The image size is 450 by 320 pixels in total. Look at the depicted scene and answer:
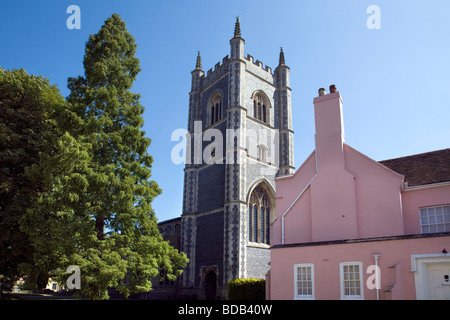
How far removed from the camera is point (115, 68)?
1596 centimetres

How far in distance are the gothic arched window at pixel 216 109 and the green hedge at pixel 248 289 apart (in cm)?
1634

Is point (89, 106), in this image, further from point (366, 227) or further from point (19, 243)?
point (366, 227)

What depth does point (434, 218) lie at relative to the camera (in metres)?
13.4

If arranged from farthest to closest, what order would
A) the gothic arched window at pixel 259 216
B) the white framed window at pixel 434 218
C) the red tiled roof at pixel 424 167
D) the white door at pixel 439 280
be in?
the gothic arched window at pixel 259 216, the red tiled roof at pixel 424 167, the white framed window at pixel 434 218, the white door at pixel 439 280

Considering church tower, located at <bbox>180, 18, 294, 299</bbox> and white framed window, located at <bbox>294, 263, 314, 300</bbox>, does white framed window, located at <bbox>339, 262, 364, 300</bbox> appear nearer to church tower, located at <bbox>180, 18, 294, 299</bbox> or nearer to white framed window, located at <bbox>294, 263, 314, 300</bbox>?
white framed window, located at <bbox>294, 263, 314, 300</bbox>

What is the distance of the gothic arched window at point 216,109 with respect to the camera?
1368 inches

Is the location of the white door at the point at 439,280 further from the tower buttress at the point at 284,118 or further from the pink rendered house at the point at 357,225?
the tower buttress at the point at 284,118

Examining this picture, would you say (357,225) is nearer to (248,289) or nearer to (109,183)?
(109,183)

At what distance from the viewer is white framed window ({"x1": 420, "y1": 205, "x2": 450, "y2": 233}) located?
43.3ft

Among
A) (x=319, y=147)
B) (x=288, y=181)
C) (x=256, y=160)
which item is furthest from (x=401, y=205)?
(x=256, y=160)

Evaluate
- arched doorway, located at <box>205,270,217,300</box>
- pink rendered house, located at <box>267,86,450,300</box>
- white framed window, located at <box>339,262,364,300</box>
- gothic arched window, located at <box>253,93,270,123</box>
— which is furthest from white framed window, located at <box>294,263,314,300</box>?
gothic arched window, located at <box>253,93,270,123</box>

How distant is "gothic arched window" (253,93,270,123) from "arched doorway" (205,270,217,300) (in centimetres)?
1449

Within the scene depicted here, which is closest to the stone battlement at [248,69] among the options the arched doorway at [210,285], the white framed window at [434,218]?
the arched doorway at [210,285]

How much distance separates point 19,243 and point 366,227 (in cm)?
1367
